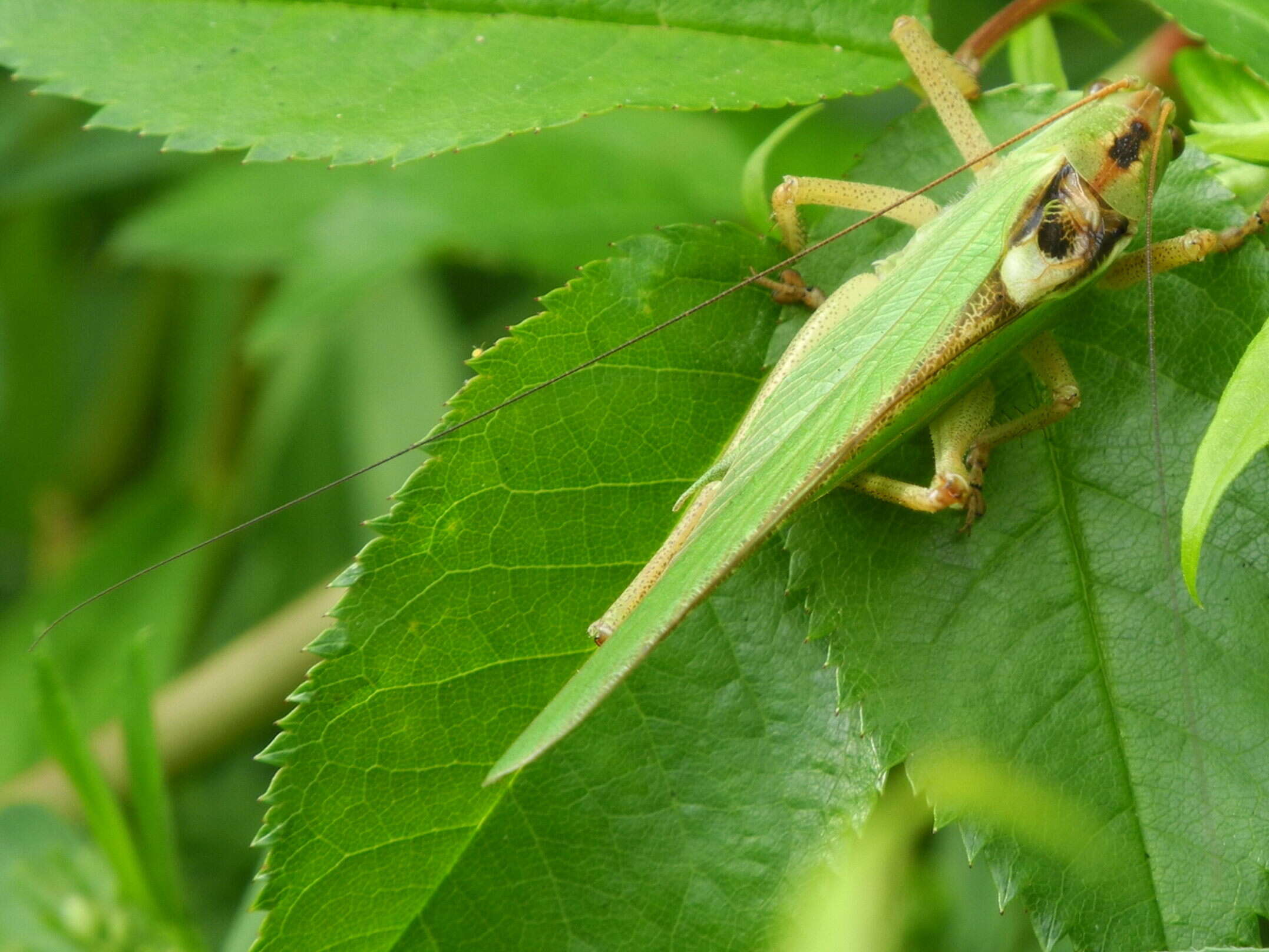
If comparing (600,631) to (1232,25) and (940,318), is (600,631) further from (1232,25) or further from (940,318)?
(1232,25)

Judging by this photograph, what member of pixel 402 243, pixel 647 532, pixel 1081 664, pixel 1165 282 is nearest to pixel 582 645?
pixel 647 532

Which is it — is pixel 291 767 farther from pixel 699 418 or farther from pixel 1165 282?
pixel 1165 282

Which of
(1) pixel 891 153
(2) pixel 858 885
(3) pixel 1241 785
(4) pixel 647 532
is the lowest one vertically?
(2) pixel 858 885

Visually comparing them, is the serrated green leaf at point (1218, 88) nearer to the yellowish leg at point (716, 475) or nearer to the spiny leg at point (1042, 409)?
the spiny leg at point (1042, 409)

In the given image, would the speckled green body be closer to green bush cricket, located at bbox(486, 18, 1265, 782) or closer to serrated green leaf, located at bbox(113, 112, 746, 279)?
green bush cricket, located at bbox(486, 18, 1265, 782)

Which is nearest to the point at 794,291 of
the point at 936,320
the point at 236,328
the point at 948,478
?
the point at 936,320

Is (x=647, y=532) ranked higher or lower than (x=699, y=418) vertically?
lower

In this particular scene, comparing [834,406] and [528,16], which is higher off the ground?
[528,16]
